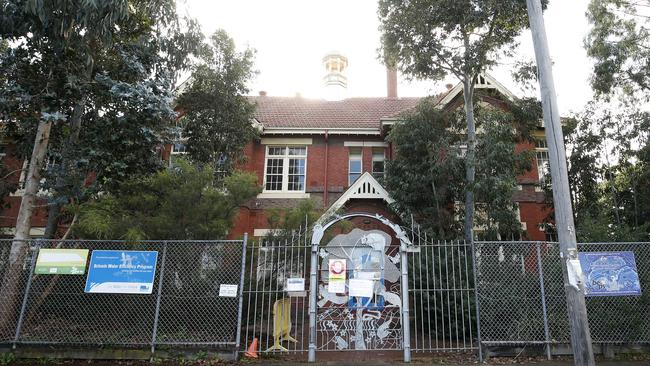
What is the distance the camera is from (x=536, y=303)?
8953 mm

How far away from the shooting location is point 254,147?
18969 millimetres

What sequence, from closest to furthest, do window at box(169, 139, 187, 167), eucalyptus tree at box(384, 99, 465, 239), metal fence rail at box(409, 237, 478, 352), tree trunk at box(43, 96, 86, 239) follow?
metal fence rail at box(409, 237, 478, 352) < tree trunk at box(43, 96, 86, 239) < window at box(169, 139, 187, 167) < eucalyptus tree at box(384, 99, 465, 239)

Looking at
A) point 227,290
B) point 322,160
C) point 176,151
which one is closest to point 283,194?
point 322,160

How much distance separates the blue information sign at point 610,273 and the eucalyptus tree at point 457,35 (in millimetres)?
4794

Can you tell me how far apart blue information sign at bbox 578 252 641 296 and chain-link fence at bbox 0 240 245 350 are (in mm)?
6870

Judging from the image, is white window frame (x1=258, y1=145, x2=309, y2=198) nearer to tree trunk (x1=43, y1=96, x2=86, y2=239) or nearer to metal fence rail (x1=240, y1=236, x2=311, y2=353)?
metal fence rail (x1=240, y1=236, x2=311, y2=353)

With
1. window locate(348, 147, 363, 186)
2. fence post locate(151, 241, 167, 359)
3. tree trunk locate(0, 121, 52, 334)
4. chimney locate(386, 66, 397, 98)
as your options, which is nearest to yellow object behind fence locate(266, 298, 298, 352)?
fence post locate(151, 241, 167, 359)

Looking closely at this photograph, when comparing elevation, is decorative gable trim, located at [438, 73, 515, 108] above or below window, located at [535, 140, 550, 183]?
above

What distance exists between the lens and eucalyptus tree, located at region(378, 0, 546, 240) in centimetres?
1363

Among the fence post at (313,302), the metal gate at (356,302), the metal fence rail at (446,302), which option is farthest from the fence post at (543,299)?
the fence post at (313,302)

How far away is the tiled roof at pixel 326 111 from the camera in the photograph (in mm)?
19562

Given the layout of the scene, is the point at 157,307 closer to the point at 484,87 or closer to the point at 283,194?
the point at 283,194

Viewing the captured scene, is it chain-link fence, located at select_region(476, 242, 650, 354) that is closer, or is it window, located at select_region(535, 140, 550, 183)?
chain-link fence, located at select_region(476, 242, 650, 354)

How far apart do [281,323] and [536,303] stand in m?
5.17
